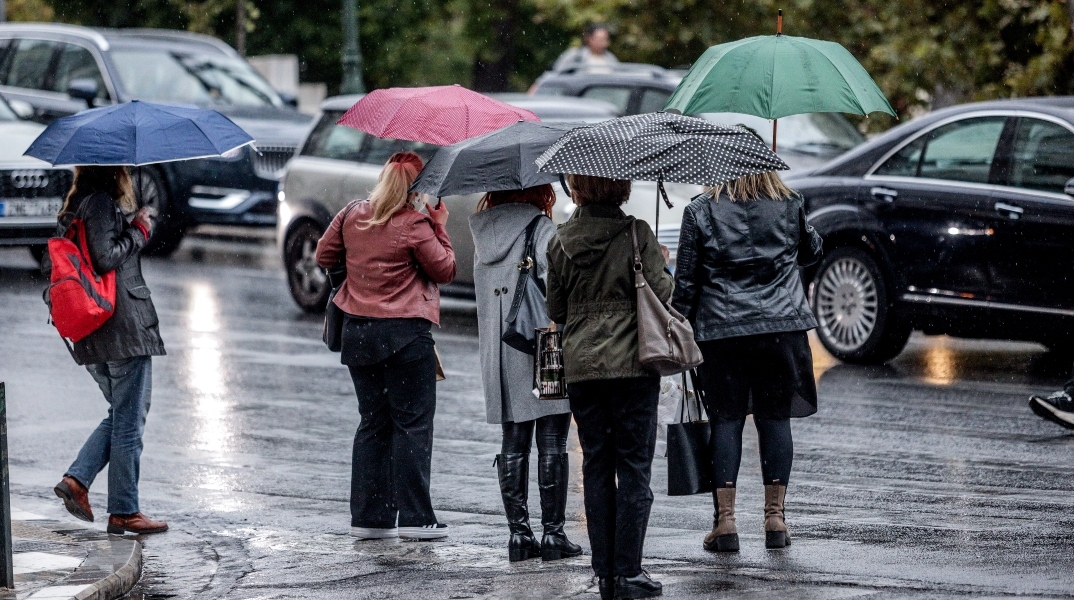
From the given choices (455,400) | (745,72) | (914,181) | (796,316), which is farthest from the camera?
(914,181)

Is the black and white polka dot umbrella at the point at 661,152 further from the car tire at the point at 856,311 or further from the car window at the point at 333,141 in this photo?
the car window at the point at 333,141

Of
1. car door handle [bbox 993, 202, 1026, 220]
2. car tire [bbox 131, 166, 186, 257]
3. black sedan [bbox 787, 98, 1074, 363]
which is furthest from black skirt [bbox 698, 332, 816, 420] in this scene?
car tire [bbox 131, 166, 186, 257]

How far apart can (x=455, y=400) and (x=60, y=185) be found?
633 centimetres

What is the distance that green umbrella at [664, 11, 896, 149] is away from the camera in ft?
24.2

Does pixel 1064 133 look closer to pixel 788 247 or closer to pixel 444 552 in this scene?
pixel 788 247

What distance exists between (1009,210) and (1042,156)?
421 millimetres

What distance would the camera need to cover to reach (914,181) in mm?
11859

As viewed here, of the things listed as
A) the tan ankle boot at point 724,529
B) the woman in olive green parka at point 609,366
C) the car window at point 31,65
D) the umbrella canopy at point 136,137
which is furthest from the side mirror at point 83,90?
the woman in olive green parka at point 609,366

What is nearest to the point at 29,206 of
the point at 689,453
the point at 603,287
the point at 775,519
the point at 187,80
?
the point at 187,80

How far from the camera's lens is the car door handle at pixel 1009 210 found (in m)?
11.1

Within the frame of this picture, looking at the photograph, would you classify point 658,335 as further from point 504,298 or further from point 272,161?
point 272,161

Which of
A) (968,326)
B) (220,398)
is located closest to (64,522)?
(220,398)

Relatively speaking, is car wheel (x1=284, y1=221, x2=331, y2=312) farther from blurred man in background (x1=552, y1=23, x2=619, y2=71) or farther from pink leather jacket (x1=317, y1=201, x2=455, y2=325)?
pink leather jacket (x1=317, y1=201, x2=455, y2=325)

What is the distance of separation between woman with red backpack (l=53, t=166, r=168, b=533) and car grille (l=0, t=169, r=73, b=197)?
8.13m
